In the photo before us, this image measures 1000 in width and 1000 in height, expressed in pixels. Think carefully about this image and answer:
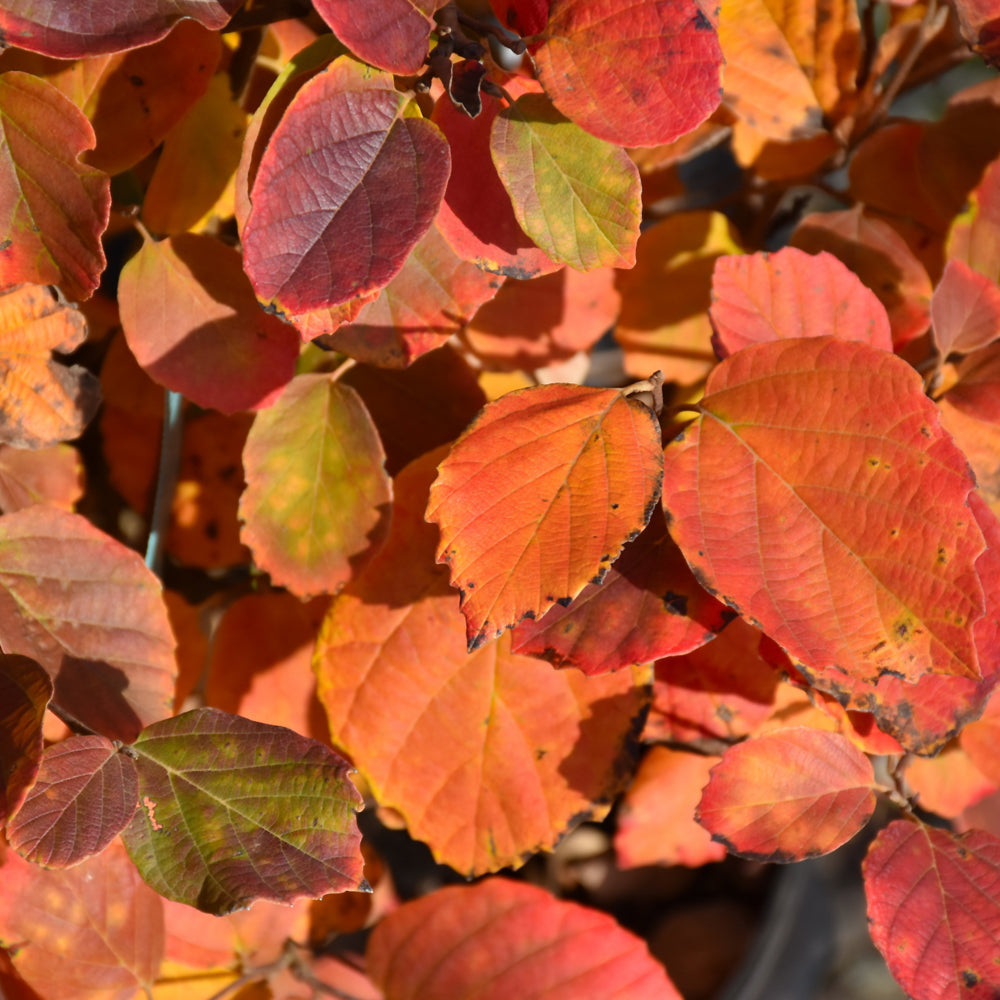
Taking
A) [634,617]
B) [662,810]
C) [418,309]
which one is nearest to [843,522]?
[634,617]

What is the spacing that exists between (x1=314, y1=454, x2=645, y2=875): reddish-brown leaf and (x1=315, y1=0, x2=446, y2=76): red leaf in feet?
0.69

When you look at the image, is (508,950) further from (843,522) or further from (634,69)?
(634,69)

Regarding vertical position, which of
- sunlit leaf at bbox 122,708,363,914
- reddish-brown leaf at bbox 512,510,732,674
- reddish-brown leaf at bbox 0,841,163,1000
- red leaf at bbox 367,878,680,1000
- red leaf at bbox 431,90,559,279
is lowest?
red leaf at bbox 367,878,680,1000

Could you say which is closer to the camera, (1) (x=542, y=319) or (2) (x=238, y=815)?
(2) (x=238, y=815)

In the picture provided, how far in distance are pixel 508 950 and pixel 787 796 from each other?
0.65 ft

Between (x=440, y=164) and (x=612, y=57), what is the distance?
0.23ft

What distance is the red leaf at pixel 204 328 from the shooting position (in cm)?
43

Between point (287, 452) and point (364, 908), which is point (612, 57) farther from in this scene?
point (364, 908)

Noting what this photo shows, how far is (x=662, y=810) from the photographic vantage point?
61 cm

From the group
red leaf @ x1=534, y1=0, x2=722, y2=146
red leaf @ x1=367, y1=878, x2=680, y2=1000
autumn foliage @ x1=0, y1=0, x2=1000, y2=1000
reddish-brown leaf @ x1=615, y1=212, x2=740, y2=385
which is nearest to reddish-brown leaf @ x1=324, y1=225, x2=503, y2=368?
autumn foliage @ x1=0, y1=0, x2=1000, y2=1000

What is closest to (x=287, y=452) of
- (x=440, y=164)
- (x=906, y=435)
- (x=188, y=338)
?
(x=188, y=338)

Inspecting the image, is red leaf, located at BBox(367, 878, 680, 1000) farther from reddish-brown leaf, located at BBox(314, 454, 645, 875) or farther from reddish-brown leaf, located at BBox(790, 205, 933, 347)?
reddish-brown leaf, located at BBox(790, 205, 933, 347)

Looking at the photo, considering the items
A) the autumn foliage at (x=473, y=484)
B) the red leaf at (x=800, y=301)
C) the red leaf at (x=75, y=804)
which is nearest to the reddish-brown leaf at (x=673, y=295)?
the autumn foliage at (x=473, y=484)

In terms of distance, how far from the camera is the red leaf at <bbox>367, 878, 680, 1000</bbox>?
20.8 inches
